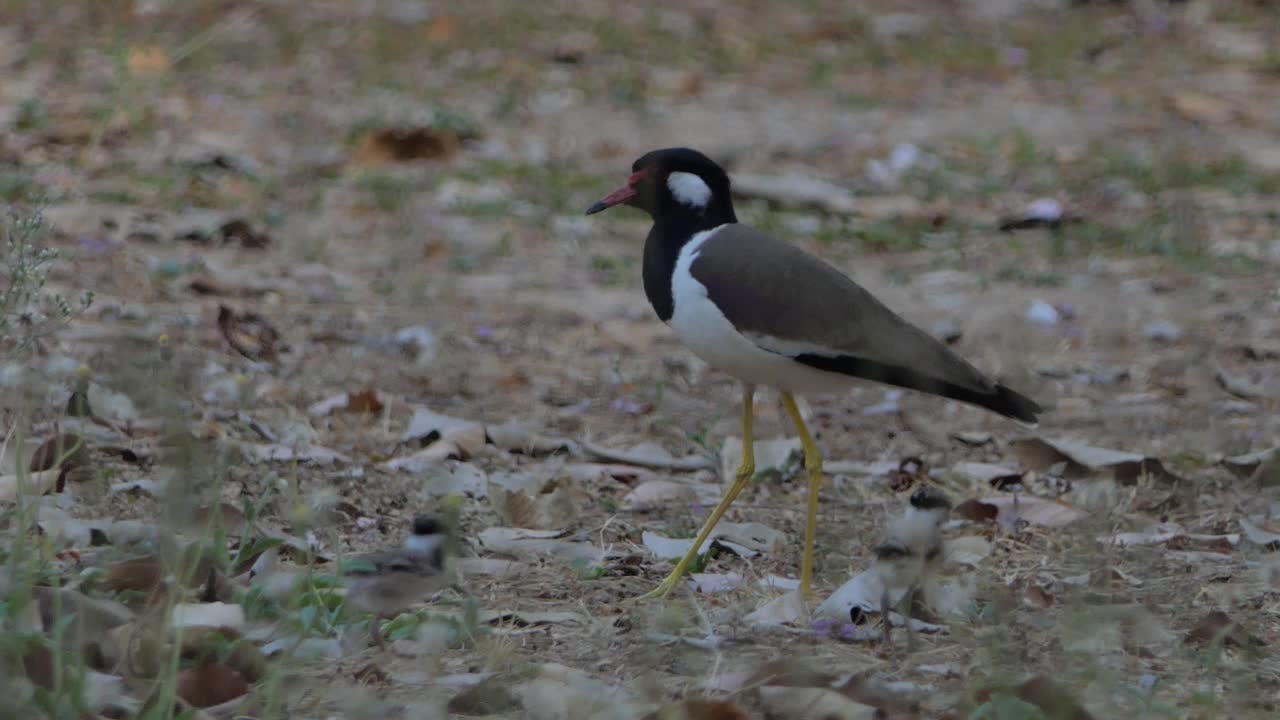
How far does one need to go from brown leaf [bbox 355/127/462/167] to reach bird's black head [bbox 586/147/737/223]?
4.43 m

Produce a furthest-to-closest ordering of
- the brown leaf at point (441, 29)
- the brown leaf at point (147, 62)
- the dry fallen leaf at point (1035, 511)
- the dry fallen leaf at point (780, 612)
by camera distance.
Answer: the brown leaf at point (441, 29)
the brown leaf at point (147, 62)
the dry fallen leaf at point (1035, 511)
the dry fallen leaf at point (780, 612)

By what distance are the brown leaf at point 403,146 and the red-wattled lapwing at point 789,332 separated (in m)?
4.61

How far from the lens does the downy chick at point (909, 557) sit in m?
3.39

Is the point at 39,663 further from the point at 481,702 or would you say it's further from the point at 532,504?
the point at 532,504

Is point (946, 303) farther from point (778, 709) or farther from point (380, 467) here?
point (778, 709)

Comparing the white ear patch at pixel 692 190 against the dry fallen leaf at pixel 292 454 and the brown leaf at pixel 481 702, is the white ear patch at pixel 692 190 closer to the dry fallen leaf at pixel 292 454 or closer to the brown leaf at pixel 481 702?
the dry fallen leaf at pixel 292 454

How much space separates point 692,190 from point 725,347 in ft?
1.48

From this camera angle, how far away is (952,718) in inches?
115

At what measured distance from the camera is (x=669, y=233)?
4.24m

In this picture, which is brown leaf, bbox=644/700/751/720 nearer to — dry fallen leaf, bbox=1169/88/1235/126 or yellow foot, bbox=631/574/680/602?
yellow foot, bbox=631/574/680/602

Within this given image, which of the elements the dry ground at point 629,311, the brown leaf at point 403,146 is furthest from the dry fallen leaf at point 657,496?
the brown leaf at point 403,146

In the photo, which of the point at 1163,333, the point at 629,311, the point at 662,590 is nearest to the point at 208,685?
the point at 662,590

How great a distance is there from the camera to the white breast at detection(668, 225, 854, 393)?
3955 mm

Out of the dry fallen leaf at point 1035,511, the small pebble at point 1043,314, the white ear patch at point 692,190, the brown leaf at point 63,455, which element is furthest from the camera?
the small pebble at point 1043,314
